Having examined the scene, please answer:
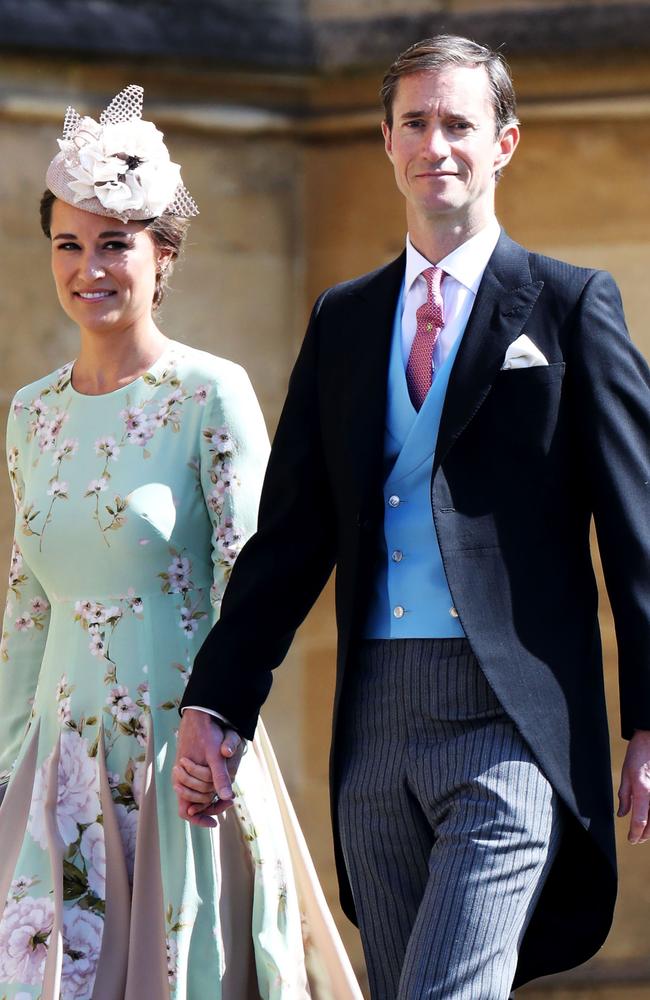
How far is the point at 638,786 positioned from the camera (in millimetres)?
3109

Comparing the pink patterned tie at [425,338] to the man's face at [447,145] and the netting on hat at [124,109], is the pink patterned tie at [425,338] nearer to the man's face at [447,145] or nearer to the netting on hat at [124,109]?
the man's face at [447,145]


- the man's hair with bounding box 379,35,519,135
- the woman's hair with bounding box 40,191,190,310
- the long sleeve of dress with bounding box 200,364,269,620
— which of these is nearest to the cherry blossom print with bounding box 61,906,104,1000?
the long sleeve of dress with bounding box 200,364,269,620

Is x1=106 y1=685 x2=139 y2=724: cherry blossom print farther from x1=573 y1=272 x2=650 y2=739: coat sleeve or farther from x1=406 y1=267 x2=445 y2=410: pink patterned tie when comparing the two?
x1=573 y1=272 x2=650 y2=739: coat sleeve

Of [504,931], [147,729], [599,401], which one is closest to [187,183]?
[147,729]

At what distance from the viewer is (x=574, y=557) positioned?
125 inches

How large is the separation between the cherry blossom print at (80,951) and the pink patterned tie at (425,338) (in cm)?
116

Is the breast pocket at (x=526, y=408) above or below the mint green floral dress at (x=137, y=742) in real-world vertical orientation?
above

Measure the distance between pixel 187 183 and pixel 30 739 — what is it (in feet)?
7.81

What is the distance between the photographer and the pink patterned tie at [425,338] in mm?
3266

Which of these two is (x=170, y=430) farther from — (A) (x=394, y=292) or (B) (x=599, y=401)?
(B) (x=599, y=401)

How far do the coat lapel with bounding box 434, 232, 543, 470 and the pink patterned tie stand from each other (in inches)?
2.7

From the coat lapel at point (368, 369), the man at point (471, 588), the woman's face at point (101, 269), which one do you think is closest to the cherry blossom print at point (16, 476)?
the woman's face at point (101, 269)

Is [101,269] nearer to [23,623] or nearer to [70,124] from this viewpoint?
[70,124]

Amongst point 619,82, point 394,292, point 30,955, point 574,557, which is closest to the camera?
point 574,557
